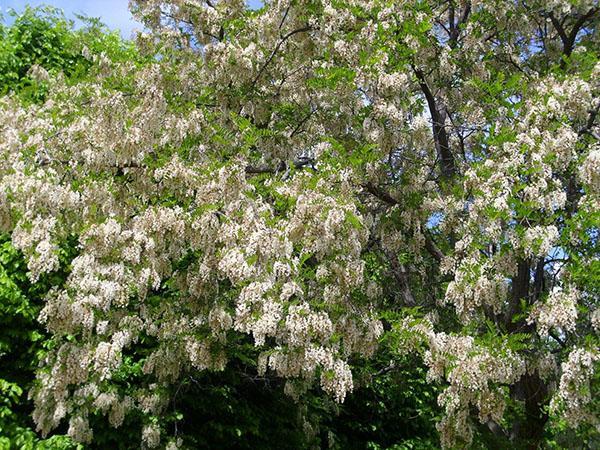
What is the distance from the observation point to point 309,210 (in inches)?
216

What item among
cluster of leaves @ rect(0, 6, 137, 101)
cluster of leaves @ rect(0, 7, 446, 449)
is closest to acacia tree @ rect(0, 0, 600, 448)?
cluster of leaves @ rect(0, 7, 446, 449)

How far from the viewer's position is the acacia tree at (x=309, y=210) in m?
5.43

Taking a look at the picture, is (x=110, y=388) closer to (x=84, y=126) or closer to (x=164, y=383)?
(x=164, y=383)

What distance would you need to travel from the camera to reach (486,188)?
6.04m

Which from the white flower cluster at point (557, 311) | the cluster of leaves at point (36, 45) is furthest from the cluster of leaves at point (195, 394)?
the white flower cluster at point (557, 311)

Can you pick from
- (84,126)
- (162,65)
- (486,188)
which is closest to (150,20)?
(162,65)

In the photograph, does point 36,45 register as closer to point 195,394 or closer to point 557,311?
point 195,394

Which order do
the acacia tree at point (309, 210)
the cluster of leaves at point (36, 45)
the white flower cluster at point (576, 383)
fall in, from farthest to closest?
1. the cluster of leaves at point (36, 45)
2. the acacia tree at point (309, 210)
3. the white flower cluster at point (576, 383)

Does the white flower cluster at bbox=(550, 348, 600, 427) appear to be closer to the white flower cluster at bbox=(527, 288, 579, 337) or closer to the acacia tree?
the acacia tree

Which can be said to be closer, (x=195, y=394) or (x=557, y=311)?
(x=557, y=311)

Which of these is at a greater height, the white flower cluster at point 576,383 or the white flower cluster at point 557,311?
the white flower cluster at point 557,311

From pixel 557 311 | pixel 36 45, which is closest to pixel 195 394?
pixel 557 311

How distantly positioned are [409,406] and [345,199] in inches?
235

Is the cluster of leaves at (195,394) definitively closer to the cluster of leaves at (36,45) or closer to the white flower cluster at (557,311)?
the cluster of leaves at (36,45)
